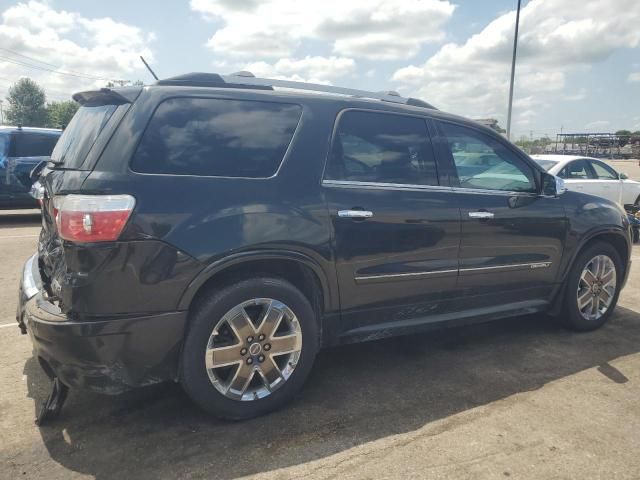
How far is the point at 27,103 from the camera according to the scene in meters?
97.8

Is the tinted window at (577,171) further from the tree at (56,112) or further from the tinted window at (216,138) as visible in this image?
the tree at (56,112)

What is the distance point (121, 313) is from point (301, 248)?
1.02 m

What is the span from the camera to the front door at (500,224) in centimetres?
374

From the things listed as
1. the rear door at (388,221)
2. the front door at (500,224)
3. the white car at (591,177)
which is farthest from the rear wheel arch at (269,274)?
the white car at (591,177)

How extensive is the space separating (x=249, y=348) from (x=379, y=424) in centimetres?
85

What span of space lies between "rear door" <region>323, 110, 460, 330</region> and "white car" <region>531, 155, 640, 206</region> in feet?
20.3

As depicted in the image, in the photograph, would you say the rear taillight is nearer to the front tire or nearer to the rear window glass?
the rear window glass

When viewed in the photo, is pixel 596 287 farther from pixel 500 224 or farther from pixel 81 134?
pixel 81 134

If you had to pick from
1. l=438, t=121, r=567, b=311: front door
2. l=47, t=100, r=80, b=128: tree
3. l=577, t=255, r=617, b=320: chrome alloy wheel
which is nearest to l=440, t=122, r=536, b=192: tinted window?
l=438, t=121, r=567, b=311: front door

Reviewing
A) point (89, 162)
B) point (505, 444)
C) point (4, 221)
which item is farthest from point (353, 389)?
point (4, 221)

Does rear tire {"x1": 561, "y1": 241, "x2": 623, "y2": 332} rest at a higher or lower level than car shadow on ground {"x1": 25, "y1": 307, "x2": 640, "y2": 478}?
higher

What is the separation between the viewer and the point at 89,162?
2695 millimetres

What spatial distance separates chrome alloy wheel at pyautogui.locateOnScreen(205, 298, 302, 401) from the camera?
2.85 meters

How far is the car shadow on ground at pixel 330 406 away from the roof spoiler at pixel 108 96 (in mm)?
1787
